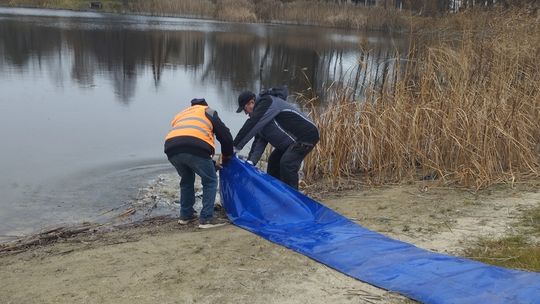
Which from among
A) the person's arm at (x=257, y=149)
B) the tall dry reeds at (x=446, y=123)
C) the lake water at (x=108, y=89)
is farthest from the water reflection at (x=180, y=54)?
the person's arm at (x=257, y=149)

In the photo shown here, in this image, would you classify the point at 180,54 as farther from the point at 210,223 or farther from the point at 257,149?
the point at 210,223

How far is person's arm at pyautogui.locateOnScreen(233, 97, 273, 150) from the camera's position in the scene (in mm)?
5637

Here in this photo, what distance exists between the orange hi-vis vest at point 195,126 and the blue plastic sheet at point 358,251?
0.64 metres

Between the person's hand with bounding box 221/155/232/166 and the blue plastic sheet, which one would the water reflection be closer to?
the person's hand with bounding box 221/155/232/166

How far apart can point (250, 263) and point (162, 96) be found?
36.5ft

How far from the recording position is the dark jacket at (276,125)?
565 cm

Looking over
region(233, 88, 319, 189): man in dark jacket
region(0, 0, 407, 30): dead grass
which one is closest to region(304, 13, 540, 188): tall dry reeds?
region(233, 88, 319, 189): man in dark jacket

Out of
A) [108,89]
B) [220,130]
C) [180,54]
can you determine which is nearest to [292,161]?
[220,130]

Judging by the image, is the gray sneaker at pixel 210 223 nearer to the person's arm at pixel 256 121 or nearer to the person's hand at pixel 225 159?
the person's hand at pixel 225 159

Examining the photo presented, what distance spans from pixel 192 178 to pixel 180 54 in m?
18.0

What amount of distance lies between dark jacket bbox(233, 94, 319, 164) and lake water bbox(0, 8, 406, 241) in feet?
7.83

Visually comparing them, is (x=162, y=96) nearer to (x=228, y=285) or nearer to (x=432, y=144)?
(x=432, y=144)

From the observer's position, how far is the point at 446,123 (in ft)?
23.3

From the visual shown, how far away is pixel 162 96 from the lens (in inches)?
589
